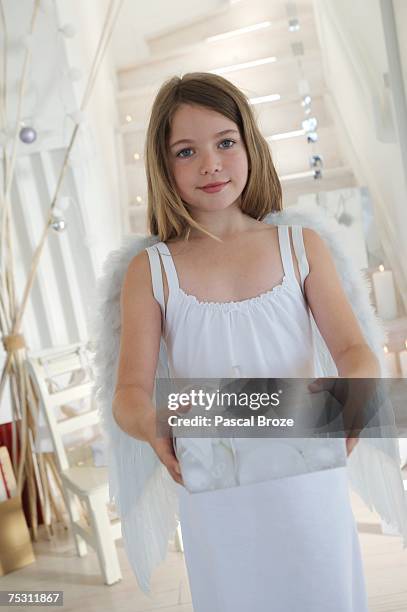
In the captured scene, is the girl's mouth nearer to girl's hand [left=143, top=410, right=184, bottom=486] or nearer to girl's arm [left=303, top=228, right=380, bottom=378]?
girl's arm [left=303, top=228, right=380, bottom=378]

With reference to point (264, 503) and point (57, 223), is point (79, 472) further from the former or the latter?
point (264, 503)

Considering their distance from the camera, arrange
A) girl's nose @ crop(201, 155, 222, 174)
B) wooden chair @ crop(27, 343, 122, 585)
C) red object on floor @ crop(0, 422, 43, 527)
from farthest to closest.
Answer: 1. red object on floor @ crop(0, 422, 43, 527)
2. wooden chair @ crop(27, 343, 122, 585)
3. girl's nose @ crop(201, 155, 222, 174)

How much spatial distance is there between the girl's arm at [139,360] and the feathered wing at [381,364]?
7.8 inches

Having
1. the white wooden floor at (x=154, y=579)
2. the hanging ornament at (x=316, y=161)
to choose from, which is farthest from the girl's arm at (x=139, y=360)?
Answer: the hanging ornament at (x=316, y=161)

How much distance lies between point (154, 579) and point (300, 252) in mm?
1249

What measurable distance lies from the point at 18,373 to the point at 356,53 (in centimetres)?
144

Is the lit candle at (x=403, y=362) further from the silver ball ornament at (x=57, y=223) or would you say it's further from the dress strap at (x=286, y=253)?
the dress strap at (x=286, y=253)

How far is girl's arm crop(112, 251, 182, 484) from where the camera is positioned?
80cm

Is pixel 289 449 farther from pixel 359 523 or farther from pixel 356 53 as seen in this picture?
pixel 356 53

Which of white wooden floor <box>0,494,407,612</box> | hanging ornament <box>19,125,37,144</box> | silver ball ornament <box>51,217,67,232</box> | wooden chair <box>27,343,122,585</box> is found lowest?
white wooden floor <box>0,494,407,612</box>

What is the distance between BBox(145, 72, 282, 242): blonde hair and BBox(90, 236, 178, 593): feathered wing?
75 mm

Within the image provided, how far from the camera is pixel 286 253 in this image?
93cm

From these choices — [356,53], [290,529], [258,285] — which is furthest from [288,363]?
[356,53]

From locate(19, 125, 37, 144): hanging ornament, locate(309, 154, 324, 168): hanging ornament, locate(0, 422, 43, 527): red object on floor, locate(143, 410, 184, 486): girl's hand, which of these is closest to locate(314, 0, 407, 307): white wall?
locate(309, 154, 324, 168): hanging ornament
